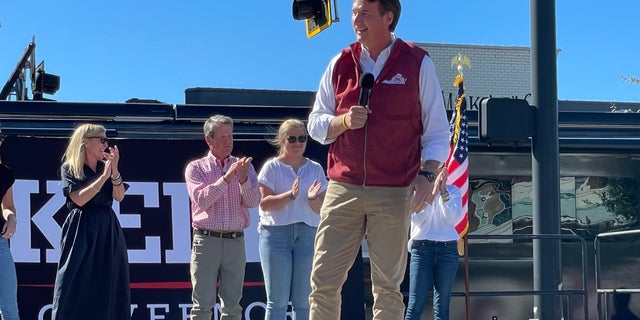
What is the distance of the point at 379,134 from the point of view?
416cm

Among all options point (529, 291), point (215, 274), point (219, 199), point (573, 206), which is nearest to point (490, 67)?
point (573, 206)

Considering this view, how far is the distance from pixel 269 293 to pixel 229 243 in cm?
57

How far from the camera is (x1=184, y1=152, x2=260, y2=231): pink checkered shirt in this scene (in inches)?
261

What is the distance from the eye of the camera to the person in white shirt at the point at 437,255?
25.2ft

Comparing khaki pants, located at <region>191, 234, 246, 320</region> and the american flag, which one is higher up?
the american flag

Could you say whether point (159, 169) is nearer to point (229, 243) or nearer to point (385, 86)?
point (229, 243)

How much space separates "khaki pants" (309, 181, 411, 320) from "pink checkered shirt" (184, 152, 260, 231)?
248 cm

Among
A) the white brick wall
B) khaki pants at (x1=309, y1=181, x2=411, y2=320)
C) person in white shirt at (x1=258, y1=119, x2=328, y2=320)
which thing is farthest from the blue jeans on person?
the white brick wall

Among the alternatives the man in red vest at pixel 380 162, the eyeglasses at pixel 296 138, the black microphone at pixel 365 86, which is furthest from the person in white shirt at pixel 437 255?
the black microphone at pixel 365 86

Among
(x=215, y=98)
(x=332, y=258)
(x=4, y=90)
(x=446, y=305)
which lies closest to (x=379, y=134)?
(x=332, y=258)

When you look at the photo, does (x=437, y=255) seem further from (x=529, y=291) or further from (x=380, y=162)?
(x=380, y=162)

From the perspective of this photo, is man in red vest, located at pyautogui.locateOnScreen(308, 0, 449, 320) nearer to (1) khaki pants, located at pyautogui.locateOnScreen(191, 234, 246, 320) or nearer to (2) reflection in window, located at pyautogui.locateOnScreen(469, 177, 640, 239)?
(1) khaki pants, located at pyautogui.locateOnScreen(191, 234, 246, 320)

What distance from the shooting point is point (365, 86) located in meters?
4.03

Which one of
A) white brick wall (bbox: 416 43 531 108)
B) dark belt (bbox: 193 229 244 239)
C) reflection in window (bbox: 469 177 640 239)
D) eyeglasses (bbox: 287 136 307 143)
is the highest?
white brick wall (bbox: 416 43 531 108)
